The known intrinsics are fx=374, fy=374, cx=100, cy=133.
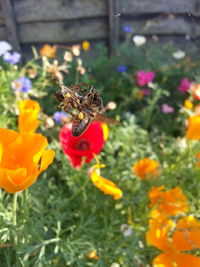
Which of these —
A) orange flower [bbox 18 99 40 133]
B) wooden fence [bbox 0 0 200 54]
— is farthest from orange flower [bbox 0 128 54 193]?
wooden fence [bbox 0 0 200 54]

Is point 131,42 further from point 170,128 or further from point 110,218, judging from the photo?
point 110,218

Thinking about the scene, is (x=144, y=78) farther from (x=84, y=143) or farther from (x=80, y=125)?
(x=80, y=125)

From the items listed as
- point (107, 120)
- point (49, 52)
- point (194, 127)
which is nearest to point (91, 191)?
point (194, 127)

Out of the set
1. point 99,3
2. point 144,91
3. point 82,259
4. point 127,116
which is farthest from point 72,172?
point 99,3

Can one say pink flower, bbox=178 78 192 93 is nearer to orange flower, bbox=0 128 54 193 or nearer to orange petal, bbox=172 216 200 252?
orange petal, bbox=172 216 200 252

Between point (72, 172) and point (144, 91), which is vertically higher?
point (144, 91)

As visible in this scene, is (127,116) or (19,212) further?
(127,116)
